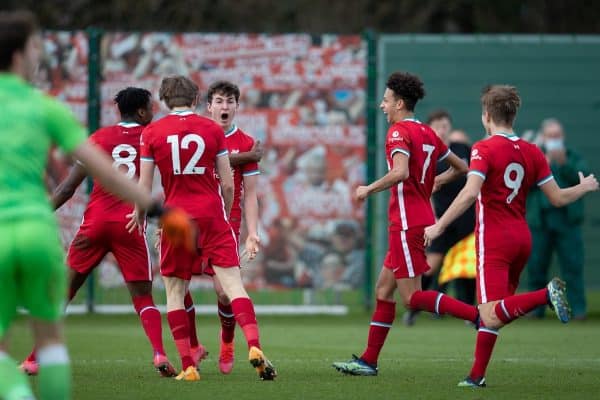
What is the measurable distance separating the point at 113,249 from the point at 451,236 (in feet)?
20.3

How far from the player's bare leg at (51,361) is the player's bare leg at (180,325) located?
3498 mm

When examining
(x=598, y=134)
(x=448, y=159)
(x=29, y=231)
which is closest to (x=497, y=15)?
(x=598, y=134)

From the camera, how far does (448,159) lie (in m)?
9.89

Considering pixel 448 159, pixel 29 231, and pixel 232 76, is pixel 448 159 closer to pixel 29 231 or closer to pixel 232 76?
pixel 29 231

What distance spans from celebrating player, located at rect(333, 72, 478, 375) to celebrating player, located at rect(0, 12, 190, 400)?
3839mm

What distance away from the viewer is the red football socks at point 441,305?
30.5ft

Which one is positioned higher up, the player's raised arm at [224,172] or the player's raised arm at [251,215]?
Answer: the player's raised arm at [224,172]

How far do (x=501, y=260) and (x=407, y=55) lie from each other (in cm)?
884

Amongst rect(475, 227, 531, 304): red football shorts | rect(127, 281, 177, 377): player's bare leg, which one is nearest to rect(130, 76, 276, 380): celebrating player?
rect(127, 281, 177, 377): player's bare leg

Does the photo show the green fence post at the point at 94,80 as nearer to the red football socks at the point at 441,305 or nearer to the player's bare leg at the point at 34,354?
the player's bare leg at the point at 34,354

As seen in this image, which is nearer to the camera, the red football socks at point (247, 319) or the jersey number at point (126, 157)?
the red football socks at point (247, 319)

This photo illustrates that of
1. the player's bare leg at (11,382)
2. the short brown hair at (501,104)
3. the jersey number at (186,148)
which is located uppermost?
the short brown hair at (501,104)

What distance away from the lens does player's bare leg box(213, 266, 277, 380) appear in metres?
8.73

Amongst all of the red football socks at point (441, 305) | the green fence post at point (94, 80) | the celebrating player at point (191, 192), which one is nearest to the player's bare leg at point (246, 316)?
the celebrating player at point (191, 192)
